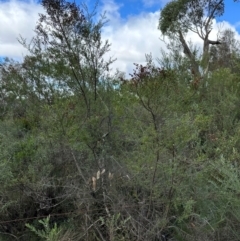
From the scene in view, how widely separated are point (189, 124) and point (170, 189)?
67cm

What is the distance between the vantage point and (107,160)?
4594 mm

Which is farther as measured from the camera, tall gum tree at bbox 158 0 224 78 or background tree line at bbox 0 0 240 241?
tall gum tree at bbox 158 0 224 78

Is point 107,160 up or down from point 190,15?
down

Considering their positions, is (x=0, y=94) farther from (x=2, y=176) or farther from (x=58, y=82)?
(x=2, y=176)

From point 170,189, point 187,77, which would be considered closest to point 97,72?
point 170,189

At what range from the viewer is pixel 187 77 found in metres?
9.32

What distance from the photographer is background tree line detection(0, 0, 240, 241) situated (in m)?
3.53

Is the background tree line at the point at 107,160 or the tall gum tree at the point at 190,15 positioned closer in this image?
the background tree line at the point at 107,160

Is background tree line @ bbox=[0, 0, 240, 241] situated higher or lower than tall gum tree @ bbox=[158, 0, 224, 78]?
lower

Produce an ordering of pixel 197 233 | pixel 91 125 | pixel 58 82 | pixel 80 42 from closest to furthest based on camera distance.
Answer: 1. pixel 197 233
2. pixel 91 125
3. pixel 80 42
4. pixel 58 82

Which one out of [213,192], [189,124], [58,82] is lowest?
[213,192]

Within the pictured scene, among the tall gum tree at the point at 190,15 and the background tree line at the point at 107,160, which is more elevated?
the tall gum tree at the point at 190,15

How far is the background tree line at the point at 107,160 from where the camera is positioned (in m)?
3.53

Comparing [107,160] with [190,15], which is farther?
[190,15]
